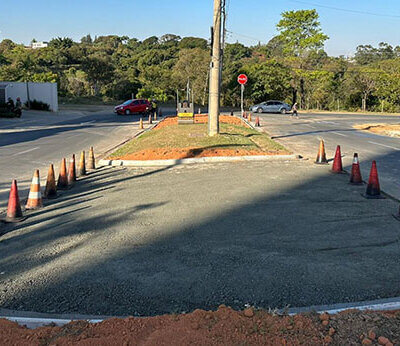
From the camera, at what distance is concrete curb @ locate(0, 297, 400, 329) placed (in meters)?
3.85

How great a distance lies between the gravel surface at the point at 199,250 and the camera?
4.48m

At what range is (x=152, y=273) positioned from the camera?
5062 mm

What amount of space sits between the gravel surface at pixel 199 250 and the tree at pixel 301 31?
5484 centimetres

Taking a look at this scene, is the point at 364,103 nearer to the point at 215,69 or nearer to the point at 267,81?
the point at 267,81

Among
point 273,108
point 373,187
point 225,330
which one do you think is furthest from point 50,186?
point 273,108

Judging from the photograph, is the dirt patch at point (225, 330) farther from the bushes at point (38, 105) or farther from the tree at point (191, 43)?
the tree at point (191, 43)

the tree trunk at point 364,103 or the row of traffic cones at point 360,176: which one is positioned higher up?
the tree trunk at point 364,103

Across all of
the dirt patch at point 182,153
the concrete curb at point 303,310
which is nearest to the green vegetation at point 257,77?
the dirt patch at point 182,153

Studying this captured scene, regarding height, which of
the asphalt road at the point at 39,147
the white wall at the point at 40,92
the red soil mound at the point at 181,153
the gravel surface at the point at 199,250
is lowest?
the asphalt road at the point at 39,147

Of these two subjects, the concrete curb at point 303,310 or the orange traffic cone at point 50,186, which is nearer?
the concrete curb at point 303,310

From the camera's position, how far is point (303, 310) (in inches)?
160

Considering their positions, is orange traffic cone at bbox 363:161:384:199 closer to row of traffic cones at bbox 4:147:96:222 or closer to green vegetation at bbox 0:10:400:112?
row of traffic cones at bbox 4:147:96:222

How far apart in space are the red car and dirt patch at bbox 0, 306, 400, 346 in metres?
40.4

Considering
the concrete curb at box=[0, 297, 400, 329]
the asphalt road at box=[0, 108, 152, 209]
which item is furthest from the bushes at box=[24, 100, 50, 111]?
the concrete curb at box=[0, 297, 400, 329]
